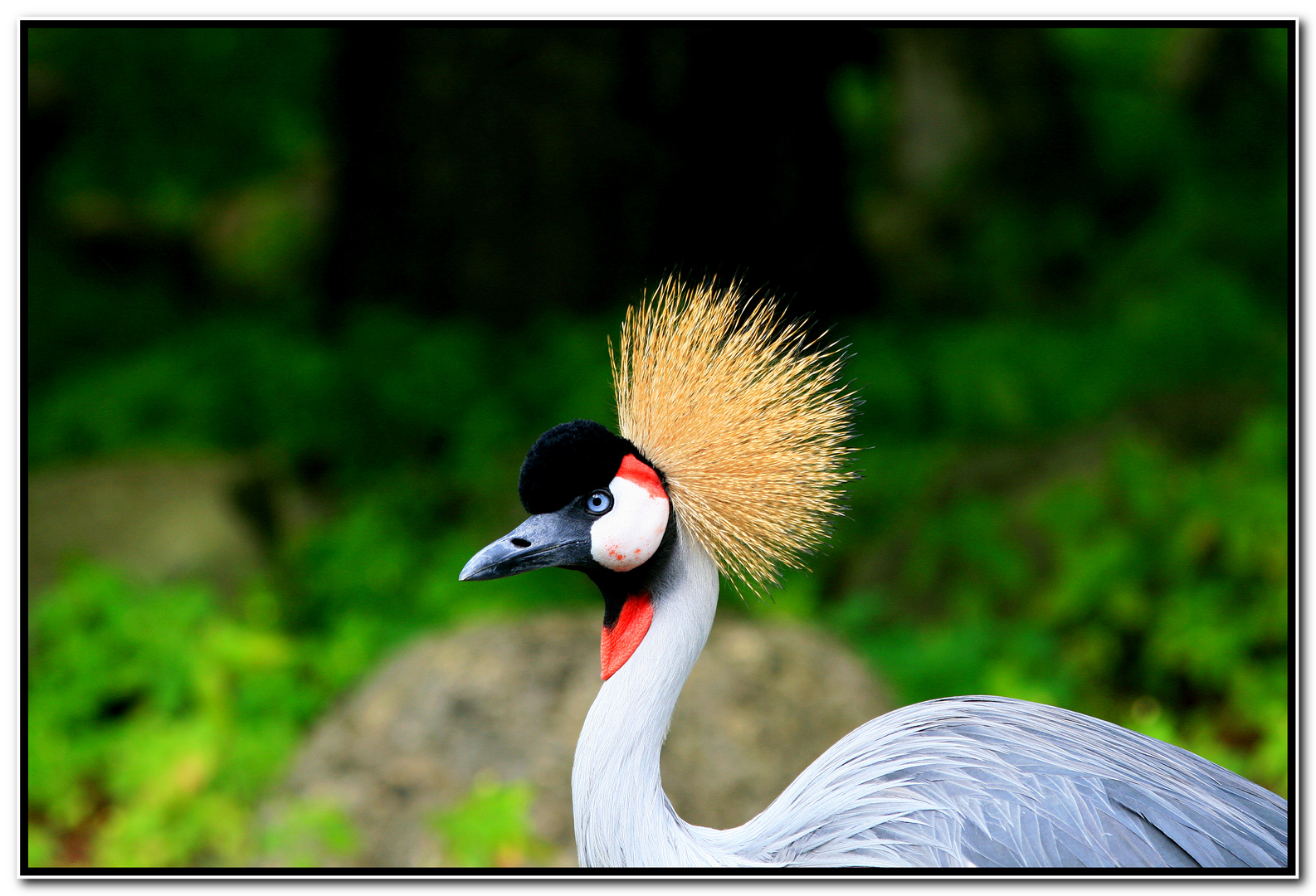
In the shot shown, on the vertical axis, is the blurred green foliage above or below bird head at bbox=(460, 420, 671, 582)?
below

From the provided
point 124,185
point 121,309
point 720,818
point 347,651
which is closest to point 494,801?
point 720,818

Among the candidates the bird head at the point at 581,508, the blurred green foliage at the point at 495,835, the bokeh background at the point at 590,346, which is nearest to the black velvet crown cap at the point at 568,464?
the bird head at the point at 581,508

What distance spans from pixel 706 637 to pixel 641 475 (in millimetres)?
163

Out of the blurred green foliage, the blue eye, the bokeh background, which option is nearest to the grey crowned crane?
the blue eye

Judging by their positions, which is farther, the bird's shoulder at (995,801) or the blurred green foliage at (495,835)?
the blurred green foliage at (495,835)

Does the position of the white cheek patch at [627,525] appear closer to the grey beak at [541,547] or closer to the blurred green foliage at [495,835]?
the grey beak at [541,547]

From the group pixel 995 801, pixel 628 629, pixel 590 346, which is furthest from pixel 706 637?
pixel 590 346

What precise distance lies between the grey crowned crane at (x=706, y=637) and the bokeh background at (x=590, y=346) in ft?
3.33

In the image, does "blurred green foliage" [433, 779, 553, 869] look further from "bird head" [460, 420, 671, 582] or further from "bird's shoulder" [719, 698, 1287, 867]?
"bird head" [460, 420, 671, 582]

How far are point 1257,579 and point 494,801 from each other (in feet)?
5.02

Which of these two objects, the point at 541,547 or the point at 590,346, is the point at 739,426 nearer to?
the point at 541,547

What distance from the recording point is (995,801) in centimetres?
105

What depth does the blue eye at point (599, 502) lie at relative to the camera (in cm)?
97

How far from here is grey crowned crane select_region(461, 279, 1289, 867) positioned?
979 millimetres
